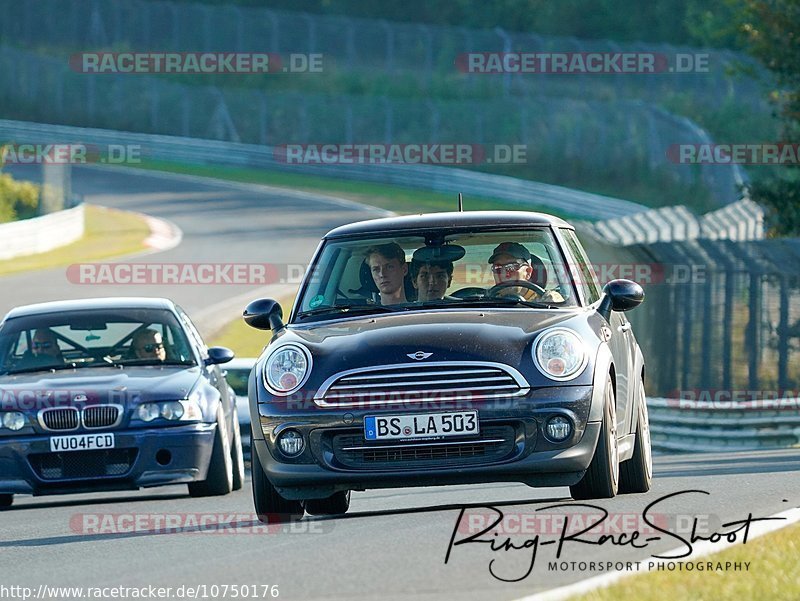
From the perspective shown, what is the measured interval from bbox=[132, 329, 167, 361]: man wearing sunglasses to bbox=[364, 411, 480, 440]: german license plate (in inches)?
186

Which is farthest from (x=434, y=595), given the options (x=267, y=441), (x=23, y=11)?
(x=23, y=11)

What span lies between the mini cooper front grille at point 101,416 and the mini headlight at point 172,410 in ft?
1.06

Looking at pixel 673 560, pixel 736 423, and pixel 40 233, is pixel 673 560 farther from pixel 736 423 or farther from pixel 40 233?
pixel 40 233

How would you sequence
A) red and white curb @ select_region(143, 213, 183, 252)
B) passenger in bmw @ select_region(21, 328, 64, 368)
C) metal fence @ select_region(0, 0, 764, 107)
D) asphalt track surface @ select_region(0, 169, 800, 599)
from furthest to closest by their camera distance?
metal fence @ select_region(0, 0, 764, 107) < red and white curb @ select_region(143, 213, 183, 252) < passenger in bmw @ select_region(21, 328, 64, 368) < asphalt track surface @ select_region(0, 169, 800, 599)

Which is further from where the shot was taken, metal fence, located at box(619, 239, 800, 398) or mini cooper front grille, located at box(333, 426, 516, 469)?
metal fence, located at box(619, 239, 800, 398)

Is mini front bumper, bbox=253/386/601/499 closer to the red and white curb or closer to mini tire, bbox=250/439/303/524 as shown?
mini tire, bbox=250/439/303/524

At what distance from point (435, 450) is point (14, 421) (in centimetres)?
413

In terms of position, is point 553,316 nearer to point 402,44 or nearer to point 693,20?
point 402,44

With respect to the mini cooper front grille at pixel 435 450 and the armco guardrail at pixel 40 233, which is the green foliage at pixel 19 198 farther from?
the mini cooper front grille at pixel 435 450

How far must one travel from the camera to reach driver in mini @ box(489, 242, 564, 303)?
9418mm

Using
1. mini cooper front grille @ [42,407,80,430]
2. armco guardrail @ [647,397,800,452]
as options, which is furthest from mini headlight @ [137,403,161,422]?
armco guardrail @ [647,397,800,452]

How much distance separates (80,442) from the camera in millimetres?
11547

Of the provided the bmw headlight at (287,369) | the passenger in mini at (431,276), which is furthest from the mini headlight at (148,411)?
the bmw headlight at (287,369)

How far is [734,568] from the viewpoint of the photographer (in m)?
7.01
